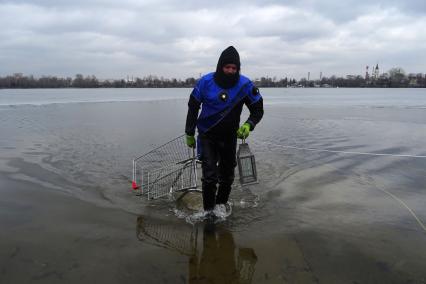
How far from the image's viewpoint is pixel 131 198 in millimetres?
6398

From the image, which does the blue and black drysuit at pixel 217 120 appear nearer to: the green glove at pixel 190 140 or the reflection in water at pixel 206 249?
the green glove at pixel 190 140

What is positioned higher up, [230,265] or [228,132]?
[228,132]

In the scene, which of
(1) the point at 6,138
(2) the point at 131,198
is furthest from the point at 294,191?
(1) the point at 6,138

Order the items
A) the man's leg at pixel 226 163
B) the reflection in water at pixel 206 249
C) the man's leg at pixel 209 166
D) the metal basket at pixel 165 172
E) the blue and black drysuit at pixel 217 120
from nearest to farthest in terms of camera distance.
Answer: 1. the reflection in water at pixel 206 249
2. the blue and black drysuit at pixel 217 120
3. the man's leg at pixel 209 166
4. the man's leg at pixel 226 163
5. the metal basket at pixel 165 172

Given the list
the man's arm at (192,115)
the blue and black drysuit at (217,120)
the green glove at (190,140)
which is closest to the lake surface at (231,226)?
the blue and black drysuit at (217,120)

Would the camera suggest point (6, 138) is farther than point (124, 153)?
Yes

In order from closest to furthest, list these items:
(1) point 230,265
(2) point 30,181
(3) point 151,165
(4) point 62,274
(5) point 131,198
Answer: (4) point 62,274
(1) point 230,265
(5) point 131,198
(2) point 30,181
(3) point 151,165

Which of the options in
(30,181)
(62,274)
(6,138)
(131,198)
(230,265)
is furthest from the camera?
(6,138)

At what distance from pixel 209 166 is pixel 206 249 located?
1.20 m

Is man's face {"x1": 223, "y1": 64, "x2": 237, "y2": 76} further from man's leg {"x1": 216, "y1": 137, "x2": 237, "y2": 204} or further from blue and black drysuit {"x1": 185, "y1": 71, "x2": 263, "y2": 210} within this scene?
man's leg {"x1": 216, "y1": 137, "x2": 237, "y2": 204}

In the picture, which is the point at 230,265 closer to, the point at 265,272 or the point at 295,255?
the point at 265,272

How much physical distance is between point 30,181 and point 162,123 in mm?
11891

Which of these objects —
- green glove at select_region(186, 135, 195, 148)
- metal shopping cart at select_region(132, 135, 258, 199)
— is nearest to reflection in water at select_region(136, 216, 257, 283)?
metal shopping cart at select_region(132, 135, 258, 199)

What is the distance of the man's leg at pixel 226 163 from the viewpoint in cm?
529
